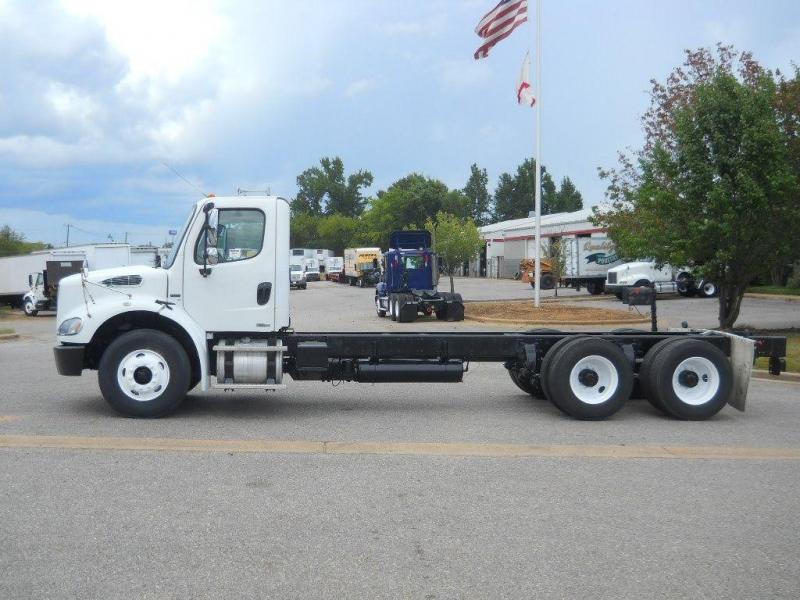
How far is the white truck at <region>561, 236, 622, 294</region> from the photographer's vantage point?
43.2 meters

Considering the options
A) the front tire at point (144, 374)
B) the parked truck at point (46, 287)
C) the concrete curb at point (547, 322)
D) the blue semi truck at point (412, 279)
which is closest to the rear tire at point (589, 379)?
the front tire at point (144, 374)

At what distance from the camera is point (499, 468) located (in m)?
7.35

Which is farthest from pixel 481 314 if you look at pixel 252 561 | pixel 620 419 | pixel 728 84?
pixel 252 561

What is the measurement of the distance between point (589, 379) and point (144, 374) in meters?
5.25

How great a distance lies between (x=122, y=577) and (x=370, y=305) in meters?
32.1

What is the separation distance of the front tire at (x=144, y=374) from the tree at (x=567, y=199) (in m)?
112

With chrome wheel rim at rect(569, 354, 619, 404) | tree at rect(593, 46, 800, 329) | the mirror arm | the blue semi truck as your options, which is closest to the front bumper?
the mirror arm

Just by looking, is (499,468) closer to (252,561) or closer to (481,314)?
(252,561)

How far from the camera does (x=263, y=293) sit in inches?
371

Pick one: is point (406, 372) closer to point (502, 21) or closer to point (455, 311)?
point (455, 311)

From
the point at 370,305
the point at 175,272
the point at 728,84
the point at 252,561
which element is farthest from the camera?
the point at 370,305

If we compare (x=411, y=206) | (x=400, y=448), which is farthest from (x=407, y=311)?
(x=411, y=206)

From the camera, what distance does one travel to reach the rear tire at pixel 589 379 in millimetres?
9469

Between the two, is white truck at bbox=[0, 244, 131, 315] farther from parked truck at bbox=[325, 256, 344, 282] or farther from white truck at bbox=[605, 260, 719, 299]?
parked truck at bbox=[325, 256, 344, 282]
